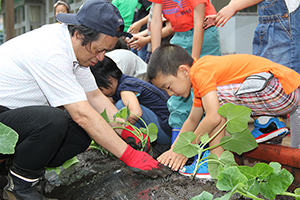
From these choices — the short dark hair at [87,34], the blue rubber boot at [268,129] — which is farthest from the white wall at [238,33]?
the short dark hair at [87,34]

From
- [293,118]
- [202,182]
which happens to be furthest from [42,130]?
[293,118]

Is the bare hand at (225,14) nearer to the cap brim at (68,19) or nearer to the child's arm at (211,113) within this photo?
the child's arm at (211,113)

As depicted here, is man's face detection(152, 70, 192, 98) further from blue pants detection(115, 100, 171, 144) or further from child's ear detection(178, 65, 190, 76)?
blue pants detection(115, 100, 171, 144)

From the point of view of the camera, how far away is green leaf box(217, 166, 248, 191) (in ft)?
2.50

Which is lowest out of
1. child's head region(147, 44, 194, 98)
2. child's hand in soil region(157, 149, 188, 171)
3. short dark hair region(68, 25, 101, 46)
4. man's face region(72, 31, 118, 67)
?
child's hand in soil region(157, 149, 188, 171)

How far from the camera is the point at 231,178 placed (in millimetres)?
781

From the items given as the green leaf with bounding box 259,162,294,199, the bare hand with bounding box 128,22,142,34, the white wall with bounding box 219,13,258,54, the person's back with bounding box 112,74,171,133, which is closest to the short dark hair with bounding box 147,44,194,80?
the person's back with bounding box 112,74,171,133

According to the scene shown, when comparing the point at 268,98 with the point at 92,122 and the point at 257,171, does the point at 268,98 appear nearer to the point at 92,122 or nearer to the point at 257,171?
the point at 257,171

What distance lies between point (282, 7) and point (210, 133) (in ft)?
2.59

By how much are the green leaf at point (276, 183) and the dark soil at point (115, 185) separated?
0.89 feet

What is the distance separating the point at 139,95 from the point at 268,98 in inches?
34.2

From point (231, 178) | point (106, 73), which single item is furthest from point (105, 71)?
point (231, 178)

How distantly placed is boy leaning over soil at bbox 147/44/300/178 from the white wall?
5.77 feet

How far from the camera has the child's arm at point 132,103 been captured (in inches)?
68.8
